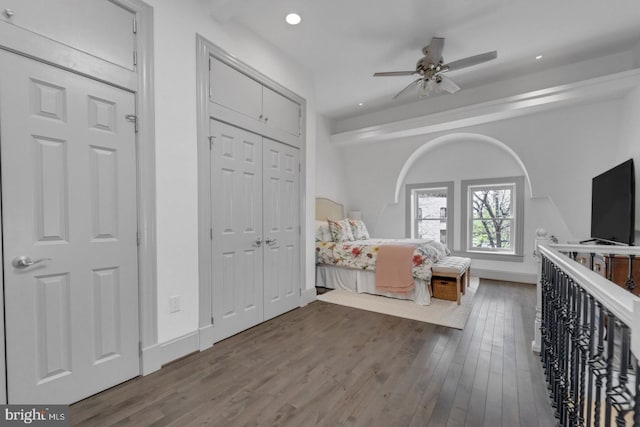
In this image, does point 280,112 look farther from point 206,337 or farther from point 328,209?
point 328,209

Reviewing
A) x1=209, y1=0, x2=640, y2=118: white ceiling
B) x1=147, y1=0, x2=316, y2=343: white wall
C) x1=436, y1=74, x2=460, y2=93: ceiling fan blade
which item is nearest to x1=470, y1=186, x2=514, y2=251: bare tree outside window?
x1=209, y1=0, x2=640, y2=118: white ceiling

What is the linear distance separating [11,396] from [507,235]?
6587 millimetres

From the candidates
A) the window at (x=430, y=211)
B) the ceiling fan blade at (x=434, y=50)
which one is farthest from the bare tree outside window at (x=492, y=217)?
the ceiling fan blade at (x=434, y=50)

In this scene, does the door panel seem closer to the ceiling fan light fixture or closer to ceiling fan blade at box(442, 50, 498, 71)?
the ceiling fan light fixture

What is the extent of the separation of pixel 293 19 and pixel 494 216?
497 centimetres

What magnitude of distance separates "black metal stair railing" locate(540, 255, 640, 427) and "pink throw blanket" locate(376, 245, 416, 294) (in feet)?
5.72

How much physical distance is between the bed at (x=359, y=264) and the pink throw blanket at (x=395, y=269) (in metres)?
0.08

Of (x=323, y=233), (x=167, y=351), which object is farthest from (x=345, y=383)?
(x=323, y=233)

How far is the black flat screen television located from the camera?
2963 millimetres

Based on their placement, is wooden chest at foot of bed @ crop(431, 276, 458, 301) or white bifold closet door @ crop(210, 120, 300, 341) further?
wooden chest at foot of bed @ crop(431, 276, 458, 301)

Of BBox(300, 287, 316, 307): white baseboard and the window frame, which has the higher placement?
the window frame

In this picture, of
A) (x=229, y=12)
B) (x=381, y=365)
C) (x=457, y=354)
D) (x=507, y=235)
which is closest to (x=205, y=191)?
(x=229, y=12)

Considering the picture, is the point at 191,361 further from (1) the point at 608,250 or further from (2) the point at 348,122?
(2) the point at 348,122

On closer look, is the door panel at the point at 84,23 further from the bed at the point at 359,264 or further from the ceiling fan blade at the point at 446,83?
the bed at the point at 359,264
